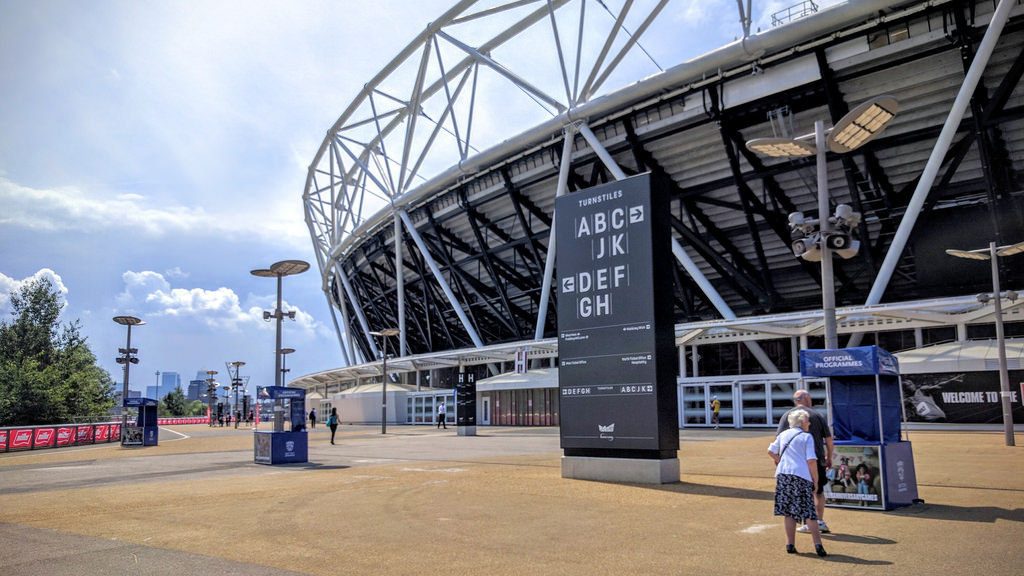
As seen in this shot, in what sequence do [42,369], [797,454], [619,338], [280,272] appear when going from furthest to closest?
[42,369] → [280,272] → [619,338] → [797,454]

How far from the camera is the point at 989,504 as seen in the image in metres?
9.66

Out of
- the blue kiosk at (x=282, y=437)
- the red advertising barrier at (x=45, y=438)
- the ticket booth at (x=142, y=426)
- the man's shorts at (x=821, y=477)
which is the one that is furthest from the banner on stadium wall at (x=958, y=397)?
the red advertising barrier at (x=45, y=438)

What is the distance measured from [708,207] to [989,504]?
27215mm

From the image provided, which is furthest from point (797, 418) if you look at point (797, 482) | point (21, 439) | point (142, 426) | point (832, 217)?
point (21, 439)

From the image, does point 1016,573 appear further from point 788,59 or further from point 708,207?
point 708,207

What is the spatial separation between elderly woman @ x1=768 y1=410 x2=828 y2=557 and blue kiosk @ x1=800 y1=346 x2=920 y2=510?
242 centimetres

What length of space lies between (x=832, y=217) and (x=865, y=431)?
135 inches

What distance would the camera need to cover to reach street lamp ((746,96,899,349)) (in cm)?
1140

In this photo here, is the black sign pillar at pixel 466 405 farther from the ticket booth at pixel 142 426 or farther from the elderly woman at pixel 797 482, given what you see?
the elderly woman at pixel 797 482

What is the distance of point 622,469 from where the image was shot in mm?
12922

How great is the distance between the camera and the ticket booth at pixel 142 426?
100 feet

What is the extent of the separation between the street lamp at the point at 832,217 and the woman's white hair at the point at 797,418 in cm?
420

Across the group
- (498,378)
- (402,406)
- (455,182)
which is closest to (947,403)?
(498,378)

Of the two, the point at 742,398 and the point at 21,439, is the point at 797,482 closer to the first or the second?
the point at 742,398
